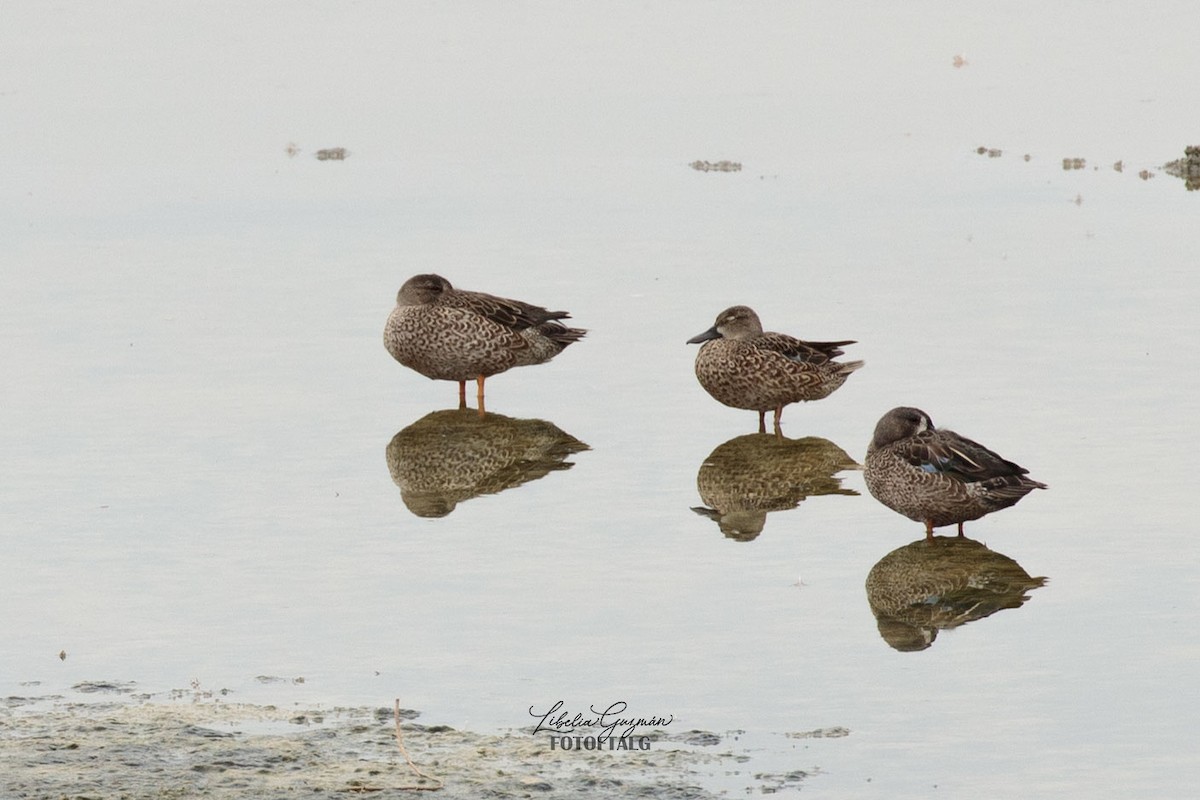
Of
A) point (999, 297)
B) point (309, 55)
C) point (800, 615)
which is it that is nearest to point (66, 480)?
point (800, 615)

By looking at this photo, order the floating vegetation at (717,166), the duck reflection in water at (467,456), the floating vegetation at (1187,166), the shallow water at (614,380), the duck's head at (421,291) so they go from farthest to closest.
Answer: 1. the floating vegetation at (717,166)
2. the floating vegetation at (1187,166)
3. the duck's head at (421,291)
4. the duck reflection in water at (467,456)
5. the shallow water at (614,380)

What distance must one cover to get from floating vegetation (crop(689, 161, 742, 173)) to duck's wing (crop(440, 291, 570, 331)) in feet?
30.6

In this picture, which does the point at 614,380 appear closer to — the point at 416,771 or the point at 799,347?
the point at 799,347

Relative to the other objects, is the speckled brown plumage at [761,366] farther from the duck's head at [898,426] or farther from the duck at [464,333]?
the duck's head at [898,426]

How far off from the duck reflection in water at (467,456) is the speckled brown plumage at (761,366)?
1384mm

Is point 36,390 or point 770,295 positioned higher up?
point 770,295

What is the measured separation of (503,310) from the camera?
17.1m

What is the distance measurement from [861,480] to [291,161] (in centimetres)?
1483

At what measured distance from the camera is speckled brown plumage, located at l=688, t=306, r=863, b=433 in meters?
15.9

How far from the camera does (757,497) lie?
14.0m

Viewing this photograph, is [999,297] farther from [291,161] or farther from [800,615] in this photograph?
[291,161]

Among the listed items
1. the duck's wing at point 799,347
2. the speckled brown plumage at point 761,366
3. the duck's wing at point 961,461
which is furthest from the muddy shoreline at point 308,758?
the duck's wing at point 799,347

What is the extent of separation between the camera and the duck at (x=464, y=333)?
54.6ft

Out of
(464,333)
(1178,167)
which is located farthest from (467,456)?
(1178,167)
